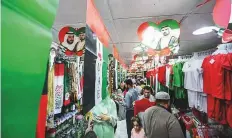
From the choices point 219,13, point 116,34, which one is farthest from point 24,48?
point 116,34

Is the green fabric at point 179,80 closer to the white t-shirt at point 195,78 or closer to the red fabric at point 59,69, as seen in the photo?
the white t-shirt at point 195,78

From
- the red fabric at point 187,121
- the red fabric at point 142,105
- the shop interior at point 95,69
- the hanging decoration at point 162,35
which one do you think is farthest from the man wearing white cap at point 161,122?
the red fabric at point 187,121

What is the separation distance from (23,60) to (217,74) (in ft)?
8.05

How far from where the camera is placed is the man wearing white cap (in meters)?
2.68

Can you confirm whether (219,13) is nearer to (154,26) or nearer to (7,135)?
(154,26)

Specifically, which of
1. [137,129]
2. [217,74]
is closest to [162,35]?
[217,74]

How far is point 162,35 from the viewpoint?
12.8 ft

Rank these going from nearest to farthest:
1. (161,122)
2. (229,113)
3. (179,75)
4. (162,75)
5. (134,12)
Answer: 1. (229,113)
2. (161,122)
3. (134,12)
4. (179,75)
5. (162,75)

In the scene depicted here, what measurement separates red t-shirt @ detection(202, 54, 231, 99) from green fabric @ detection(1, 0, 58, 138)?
228 cm

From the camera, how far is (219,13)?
2264 millimetres

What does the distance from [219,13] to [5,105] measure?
8.06 ft

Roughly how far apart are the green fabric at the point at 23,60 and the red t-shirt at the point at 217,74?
228 centimetres

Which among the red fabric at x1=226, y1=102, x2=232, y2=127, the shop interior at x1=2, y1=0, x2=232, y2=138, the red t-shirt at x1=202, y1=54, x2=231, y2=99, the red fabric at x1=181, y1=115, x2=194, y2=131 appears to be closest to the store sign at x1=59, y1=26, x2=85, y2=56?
the shop interior at x1=2, y1=0, x2=232, y2=138

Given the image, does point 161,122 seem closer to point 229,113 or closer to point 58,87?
point 229,113
